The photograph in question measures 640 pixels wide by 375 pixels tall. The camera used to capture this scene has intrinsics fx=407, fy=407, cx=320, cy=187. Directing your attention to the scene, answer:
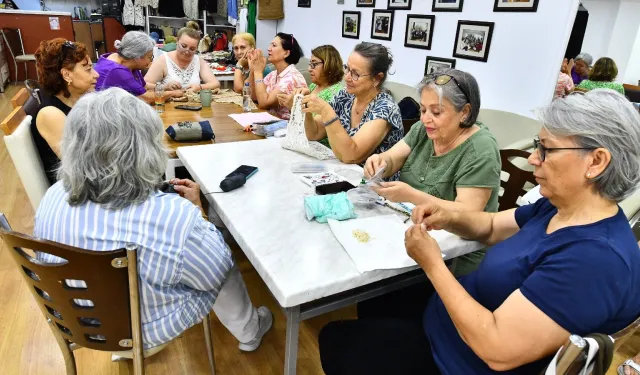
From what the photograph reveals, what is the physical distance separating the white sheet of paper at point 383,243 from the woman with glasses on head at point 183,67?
269cm

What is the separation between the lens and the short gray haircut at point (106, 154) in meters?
1.09

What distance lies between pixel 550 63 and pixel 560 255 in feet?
8.45

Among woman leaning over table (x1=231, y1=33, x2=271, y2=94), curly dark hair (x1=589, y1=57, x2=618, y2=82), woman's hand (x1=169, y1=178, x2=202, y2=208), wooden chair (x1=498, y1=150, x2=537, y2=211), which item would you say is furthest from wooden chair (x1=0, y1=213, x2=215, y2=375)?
woman leaning over table (x1=231, y1=33, x2=271, y2=94)

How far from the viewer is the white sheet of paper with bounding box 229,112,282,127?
276cm

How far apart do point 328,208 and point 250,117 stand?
5.46 feet

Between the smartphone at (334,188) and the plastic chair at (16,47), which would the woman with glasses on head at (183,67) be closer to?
the smartphone at (334,188)

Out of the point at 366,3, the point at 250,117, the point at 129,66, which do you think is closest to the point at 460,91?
the point at 250,117

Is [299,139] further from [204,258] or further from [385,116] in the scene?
[204,258]

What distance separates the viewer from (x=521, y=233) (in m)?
1.12

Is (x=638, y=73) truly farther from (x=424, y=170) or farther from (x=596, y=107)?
(x=596, y=107)

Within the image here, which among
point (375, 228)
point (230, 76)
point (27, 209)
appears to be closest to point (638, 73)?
point (375, 228)

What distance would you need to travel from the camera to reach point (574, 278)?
83 centimetres

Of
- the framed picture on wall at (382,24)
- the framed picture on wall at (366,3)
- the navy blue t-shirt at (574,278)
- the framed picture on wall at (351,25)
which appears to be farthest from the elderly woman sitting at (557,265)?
the framed picture on wall at (351,25)

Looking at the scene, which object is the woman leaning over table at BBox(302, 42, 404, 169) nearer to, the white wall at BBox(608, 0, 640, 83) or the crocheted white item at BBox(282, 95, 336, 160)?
the crocheted white item at BBox(282, 95, 336, 160)
